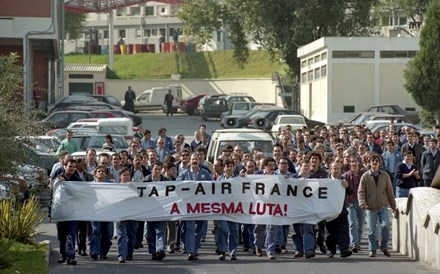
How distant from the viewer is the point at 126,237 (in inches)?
771

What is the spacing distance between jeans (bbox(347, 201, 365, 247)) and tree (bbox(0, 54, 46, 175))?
4.93 meters

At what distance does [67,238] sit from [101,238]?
0.80 m

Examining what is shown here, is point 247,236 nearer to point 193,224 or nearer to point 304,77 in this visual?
point 193,224

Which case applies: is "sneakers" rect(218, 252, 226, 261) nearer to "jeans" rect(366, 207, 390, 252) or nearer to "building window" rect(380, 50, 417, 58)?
"jeans" rect(366, 207, 390, 252)

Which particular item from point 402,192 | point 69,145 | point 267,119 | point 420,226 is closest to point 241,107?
point 267,119

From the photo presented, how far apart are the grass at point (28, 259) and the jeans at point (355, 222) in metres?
4.66

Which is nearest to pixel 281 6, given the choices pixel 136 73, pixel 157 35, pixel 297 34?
pixel 297 34

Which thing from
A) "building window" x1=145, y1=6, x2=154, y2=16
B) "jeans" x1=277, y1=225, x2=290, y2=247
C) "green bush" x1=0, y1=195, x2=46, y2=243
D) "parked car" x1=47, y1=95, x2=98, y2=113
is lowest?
"jeans" x1=277, y1=225, x2=290, y2=247

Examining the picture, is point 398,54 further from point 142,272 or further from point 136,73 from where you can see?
point 142,272

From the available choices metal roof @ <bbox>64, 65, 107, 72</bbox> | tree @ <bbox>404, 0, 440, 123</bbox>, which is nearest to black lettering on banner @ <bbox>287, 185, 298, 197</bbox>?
tree @ <bbox>404, 0, 440, 123</bbox>

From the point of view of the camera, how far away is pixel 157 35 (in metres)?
121

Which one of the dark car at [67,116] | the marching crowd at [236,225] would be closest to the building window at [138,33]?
the dark car at [67,116]

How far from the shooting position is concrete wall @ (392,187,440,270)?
1795cm

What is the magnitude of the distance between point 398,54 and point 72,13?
45277 mm
